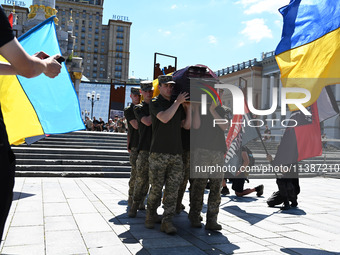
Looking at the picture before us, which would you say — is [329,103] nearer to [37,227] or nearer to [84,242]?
[84,242]

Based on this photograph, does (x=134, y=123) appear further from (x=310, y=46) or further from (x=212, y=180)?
(x=310, y=46)

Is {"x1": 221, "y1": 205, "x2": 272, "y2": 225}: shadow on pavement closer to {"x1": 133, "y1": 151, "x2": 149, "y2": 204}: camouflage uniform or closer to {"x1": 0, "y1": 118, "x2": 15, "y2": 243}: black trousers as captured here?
{"x1": 133, "y1": 151, "x2": 149, "y2": 204}: camouflage uniform

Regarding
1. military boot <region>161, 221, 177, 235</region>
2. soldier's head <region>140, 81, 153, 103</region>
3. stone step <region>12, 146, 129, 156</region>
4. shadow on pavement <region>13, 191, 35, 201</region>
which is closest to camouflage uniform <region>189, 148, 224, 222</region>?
military boot <region>161, 221, 177, 235</region>

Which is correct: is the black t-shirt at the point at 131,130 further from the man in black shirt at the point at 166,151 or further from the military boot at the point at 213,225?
the military boot at the point at 213,225

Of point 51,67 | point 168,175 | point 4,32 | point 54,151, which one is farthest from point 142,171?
point 54,151

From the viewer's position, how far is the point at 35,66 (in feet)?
6.18

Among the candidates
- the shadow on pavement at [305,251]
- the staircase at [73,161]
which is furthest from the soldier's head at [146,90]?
the staircase at [73,161]

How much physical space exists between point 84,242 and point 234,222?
98.2 inches

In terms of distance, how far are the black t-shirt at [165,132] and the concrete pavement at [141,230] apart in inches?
45.3

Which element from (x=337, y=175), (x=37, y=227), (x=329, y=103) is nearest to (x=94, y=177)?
(x=37, y=227)

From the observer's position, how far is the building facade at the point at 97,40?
123 m

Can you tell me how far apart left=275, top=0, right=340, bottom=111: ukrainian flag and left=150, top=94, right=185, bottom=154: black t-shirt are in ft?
5.27

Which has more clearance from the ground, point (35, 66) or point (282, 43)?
point (282, 43)

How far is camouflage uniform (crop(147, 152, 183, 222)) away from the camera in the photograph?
4.48 meters
